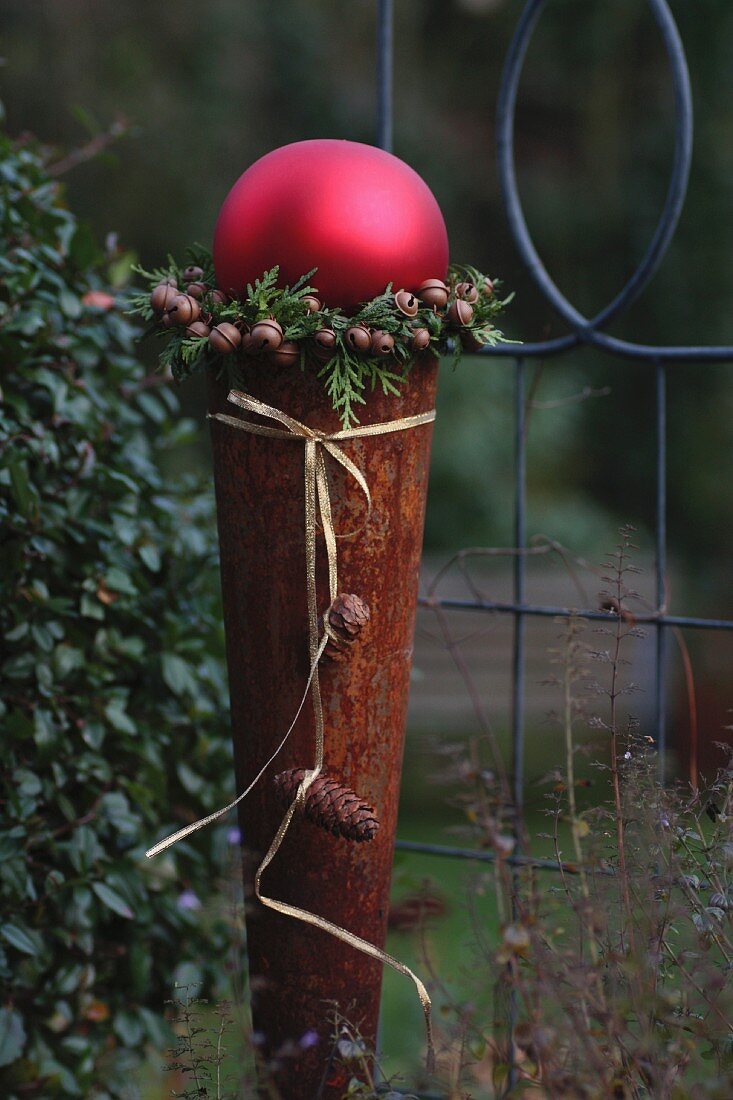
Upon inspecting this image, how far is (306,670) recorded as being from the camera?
1.22 metres

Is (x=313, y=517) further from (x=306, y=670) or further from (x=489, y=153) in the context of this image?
(x=489, y=153)

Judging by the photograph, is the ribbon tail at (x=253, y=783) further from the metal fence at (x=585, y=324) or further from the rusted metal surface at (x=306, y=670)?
the metal fence at (x=585, y=324)

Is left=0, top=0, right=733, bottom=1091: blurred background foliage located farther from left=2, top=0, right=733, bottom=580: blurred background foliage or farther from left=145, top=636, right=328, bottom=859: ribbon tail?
left=145, top=636, right=328, bottom=859: ribbon tail

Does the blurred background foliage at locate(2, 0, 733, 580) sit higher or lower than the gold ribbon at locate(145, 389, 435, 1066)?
higher

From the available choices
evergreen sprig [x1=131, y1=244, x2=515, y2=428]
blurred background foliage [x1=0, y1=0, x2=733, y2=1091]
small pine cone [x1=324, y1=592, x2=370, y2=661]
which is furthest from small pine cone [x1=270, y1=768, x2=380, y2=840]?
blurred background foliage [x1=0, y1=0, x2=733, y2=1091]

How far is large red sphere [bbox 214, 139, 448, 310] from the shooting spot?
45.0 inches

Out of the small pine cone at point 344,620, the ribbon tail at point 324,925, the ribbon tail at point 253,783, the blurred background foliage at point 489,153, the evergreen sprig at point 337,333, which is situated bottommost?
the ribbon tail at point 324,925

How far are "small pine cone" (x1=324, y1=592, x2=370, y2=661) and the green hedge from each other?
53 centimetres

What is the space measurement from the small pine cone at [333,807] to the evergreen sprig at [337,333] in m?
0.39

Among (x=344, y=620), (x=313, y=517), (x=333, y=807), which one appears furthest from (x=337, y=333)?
(x=333, y=807)

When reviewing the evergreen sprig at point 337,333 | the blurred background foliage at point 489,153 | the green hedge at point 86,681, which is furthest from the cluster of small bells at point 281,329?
the blurred background foliage at point 489,153

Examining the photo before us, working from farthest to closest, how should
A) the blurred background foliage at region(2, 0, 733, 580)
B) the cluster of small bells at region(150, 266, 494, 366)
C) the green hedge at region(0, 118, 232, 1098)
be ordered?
the blurred background foliage at region(2, 0, 733, 580), the green hedge at region(0, 118, 232, 1098), the cluster of small bells at region(150, 266, 494, 366)

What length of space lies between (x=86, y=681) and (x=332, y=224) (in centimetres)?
81

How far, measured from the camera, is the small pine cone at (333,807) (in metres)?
1.14
